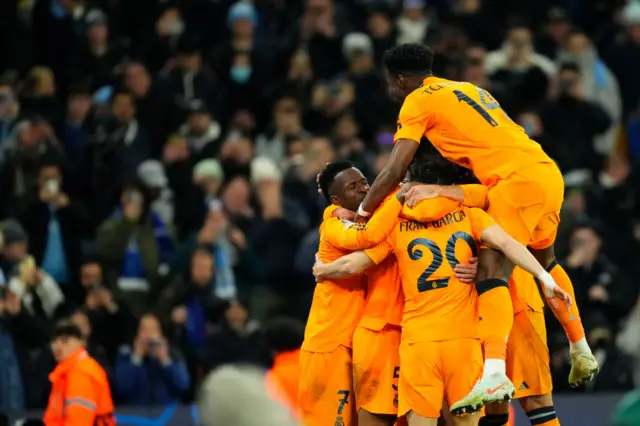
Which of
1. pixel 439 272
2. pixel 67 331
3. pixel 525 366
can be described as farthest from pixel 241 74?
pixel 439 272

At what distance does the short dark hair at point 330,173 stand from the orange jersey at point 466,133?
606mm

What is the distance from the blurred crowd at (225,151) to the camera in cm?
1360

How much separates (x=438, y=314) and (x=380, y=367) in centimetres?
66

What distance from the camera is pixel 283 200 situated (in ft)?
50.0

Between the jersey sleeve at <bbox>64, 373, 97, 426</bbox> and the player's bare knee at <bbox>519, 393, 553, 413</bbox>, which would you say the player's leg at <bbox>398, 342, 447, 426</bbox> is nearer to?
the player's bare knee at <bbox>519, 393, 553, 413</bbox>

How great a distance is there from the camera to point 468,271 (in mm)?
8906

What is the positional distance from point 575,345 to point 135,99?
791cm

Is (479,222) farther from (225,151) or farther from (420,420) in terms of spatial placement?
(225,151)

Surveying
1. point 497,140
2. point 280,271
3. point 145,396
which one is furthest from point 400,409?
point 280,271

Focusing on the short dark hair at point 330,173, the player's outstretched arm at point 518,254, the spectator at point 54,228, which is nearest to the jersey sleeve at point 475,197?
the player's outstretched arm at point 518,254

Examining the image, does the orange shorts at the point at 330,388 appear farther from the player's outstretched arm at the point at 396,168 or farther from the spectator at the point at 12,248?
the spectator at the point at 12,248

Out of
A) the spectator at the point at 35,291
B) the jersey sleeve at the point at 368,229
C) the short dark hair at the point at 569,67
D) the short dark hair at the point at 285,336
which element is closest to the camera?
the jersey sleeve at the point at 368,229

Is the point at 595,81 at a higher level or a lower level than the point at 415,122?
higher

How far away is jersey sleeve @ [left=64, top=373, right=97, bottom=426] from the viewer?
34.9ft
